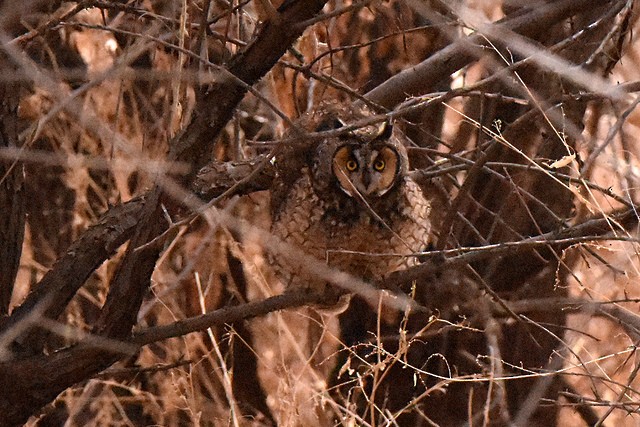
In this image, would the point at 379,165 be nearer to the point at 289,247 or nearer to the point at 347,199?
the point at 347,199

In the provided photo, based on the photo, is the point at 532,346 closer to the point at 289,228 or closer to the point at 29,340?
the point at 289,228

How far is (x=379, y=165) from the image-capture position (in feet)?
9.75

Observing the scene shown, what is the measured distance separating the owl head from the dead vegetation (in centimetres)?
23

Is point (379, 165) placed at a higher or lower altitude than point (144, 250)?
higher

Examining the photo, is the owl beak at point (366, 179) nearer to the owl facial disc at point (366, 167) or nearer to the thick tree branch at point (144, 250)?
the owl facial disc at point (366, 167)

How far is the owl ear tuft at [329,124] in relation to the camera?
9.89ft

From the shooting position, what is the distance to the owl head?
2924 mm

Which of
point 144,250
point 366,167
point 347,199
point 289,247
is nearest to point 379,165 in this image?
point 366,167

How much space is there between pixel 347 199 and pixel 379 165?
17cm

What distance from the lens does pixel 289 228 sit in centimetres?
313

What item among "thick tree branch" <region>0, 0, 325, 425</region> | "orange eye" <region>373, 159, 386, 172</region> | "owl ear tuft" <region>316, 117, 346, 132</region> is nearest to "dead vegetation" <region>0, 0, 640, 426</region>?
"thick tree branch" <region>0, 0, 325, 425</region>

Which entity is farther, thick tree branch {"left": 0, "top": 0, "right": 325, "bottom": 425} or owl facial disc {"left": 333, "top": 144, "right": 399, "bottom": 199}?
owl facial disc {"left": 333, "top": 144, "right": 399, "bottom": 199}

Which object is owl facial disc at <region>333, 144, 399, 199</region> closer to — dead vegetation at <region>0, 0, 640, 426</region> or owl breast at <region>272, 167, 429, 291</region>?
owl breast at <region>272, 167, 429, 291</region>

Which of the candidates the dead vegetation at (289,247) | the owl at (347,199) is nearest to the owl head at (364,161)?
the owl at (347,199)
